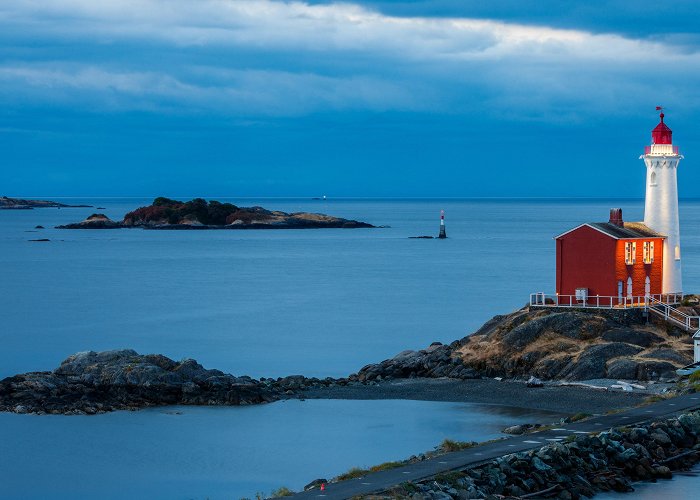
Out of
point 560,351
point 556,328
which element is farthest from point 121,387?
point 556,328

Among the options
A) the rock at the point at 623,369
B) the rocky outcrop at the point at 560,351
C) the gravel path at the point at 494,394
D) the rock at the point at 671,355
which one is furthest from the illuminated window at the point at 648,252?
the gravel path at the point at 494,394

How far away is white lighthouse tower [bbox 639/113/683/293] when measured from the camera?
37562 mm

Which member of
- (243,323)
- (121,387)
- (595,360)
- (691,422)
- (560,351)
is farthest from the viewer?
(243,323)

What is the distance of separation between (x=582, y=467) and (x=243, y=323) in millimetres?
34590

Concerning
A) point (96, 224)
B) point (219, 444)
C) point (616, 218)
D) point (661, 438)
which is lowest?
point (219, 444)

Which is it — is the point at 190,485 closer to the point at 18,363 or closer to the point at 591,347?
the point at 591,347

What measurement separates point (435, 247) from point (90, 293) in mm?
52599

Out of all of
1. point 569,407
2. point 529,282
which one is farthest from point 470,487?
point 529,282

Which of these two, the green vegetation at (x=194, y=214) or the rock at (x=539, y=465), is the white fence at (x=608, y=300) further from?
the green vegetation at (x=194, y=214)

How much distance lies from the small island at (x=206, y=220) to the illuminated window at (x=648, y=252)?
129525 millimetres

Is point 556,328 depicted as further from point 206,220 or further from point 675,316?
point 206,220

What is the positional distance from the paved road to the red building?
9.84 m

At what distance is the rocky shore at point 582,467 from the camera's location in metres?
17.6

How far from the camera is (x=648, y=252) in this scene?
37062mm
